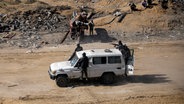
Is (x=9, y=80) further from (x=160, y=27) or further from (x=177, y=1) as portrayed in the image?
(x=177, y=1)

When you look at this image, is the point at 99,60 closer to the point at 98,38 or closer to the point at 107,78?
the point at 107,78

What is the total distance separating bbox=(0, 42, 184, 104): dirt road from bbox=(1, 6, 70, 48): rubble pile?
292 centimetres

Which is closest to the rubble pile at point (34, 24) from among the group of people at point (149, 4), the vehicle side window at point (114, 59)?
the group of people at point (149, 4)

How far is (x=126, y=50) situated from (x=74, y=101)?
14.8 feet

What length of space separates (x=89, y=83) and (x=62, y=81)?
150 centimetres

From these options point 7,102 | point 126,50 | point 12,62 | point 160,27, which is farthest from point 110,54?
point 160,27

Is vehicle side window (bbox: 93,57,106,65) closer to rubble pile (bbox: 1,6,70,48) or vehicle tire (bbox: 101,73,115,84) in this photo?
vehicle tire (bbox: 101,73,115,84)

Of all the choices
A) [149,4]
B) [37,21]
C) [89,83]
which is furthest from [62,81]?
[149,4]

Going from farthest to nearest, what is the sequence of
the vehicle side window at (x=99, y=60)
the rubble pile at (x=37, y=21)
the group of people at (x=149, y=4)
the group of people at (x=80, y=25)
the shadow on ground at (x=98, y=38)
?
the group of people at (x=149, y=4), the rubble pile at (x=37, y=21), the group of people at (x=80, y=25), the shadow on ground at (x=98, y=38), the vehicle side window at (x=99, y=60)

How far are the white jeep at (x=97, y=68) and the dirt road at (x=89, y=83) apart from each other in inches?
19.1

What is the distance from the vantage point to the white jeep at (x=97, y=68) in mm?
20656

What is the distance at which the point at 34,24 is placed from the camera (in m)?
35.2

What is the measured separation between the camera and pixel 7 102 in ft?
62.8

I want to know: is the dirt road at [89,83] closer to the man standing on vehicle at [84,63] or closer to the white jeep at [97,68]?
the white jeep at [97,68]
